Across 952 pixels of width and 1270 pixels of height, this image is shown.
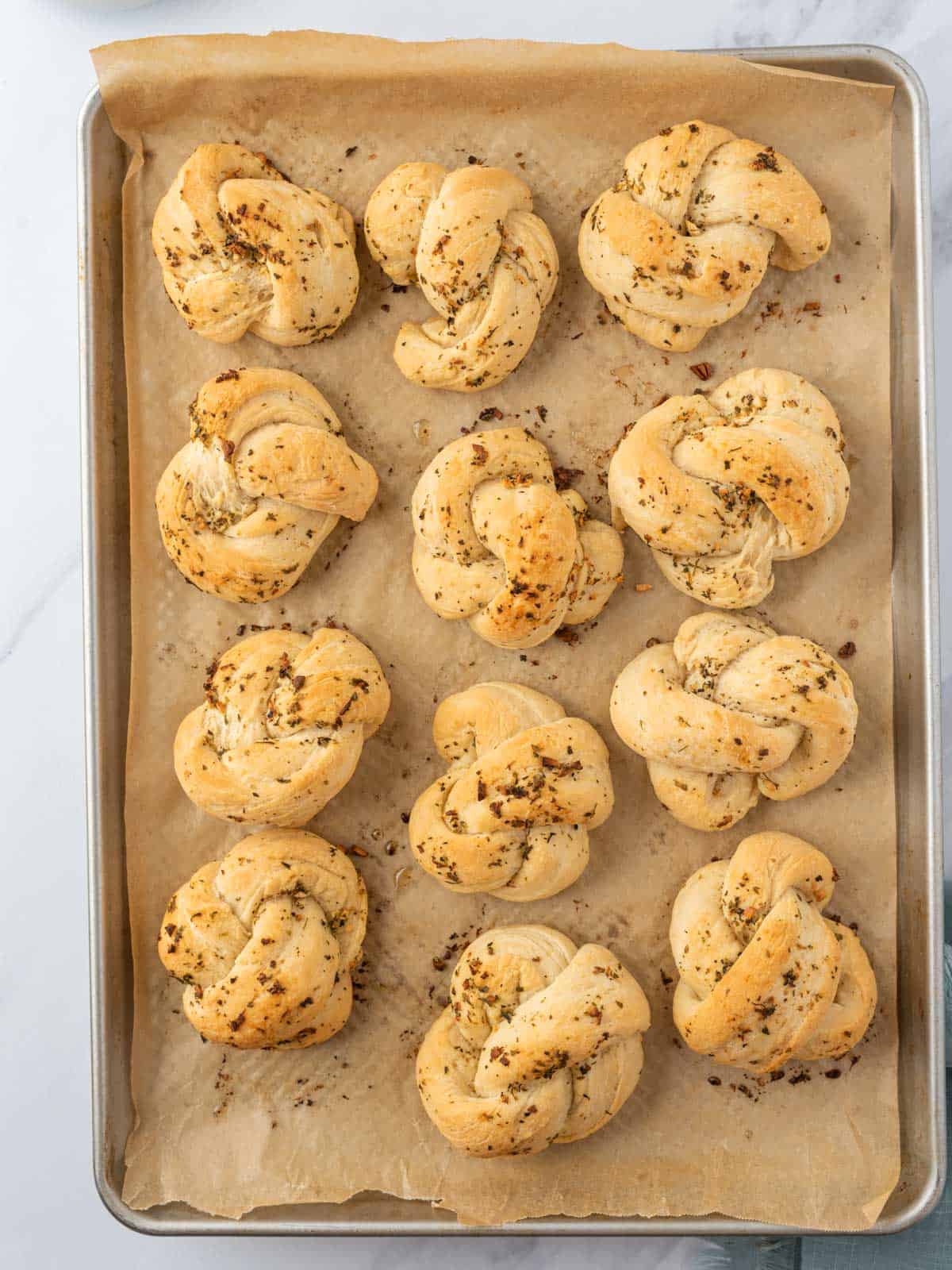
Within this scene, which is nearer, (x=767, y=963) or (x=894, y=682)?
(x=767, y=963)

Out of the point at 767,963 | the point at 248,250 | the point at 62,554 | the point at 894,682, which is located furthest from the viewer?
the point at 62,554

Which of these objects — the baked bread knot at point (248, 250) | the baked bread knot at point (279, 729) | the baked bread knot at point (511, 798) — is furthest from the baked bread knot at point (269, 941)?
the baked bread knot at point (248, 250)

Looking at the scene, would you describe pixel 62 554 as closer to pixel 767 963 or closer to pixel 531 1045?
pixel 531 1045

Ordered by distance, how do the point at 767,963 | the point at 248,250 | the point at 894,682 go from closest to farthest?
the point at 767,963, the point at 248,250, the point at 894,682

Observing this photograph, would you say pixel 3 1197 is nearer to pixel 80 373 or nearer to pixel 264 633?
pixel 264 633

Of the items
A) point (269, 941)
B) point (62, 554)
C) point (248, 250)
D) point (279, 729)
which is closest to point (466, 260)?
point (248, 250)

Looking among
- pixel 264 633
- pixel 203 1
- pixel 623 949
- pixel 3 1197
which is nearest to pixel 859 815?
pixel 623 949

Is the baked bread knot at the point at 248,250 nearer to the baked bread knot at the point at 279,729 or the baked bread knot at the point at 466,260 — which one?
the baked bread knot at the point at 466,260
